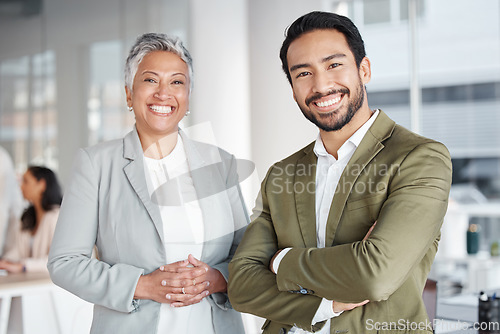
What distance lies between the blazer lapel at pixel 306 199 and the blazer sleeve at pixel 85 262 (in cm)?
52

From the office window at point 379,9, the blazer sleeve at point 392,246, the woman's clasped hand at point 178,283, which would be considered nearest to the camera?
the blazer sleeve at point 392,246

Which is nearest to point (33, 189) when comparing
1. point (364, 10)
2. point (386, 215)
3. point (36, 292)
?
point (36, 292)

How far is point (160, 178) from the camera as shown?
1.87 m

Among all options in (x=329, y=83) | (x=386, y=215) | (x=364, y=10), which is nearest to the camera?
(x=386, y=215)

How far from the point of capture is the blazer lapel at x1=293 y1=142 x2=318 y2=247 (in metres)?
1.56

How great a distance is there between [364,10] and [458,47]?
7.86 feet

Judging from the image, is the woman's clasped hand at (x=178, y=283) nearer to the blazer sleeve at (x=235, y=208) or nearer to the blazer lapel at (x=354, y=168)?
the blazer sleeve at (x=235, y=208)

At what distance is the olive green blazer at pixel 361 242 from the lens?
53.2 inches

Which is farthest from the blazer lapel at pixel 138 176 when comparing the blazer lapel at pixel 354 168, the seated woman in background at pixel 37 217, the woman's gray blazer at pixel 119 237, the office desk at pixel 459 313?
the seated woman in background at pixel 37 217

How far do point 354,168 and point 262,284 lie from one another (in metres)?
0.41

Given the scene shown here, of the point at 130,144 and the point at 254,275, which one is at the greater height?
the point at 130,144

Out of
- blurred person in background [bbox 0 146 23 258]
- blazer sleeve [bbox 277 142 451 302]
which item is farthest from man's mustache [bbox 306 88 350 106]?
blurred person in background [bbox 0 146 23 258]

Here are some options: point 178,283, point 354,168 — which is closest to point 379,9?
point 354,168

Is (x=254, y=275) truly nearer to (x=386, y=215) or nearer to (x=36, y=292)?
(x=386, y=215)
